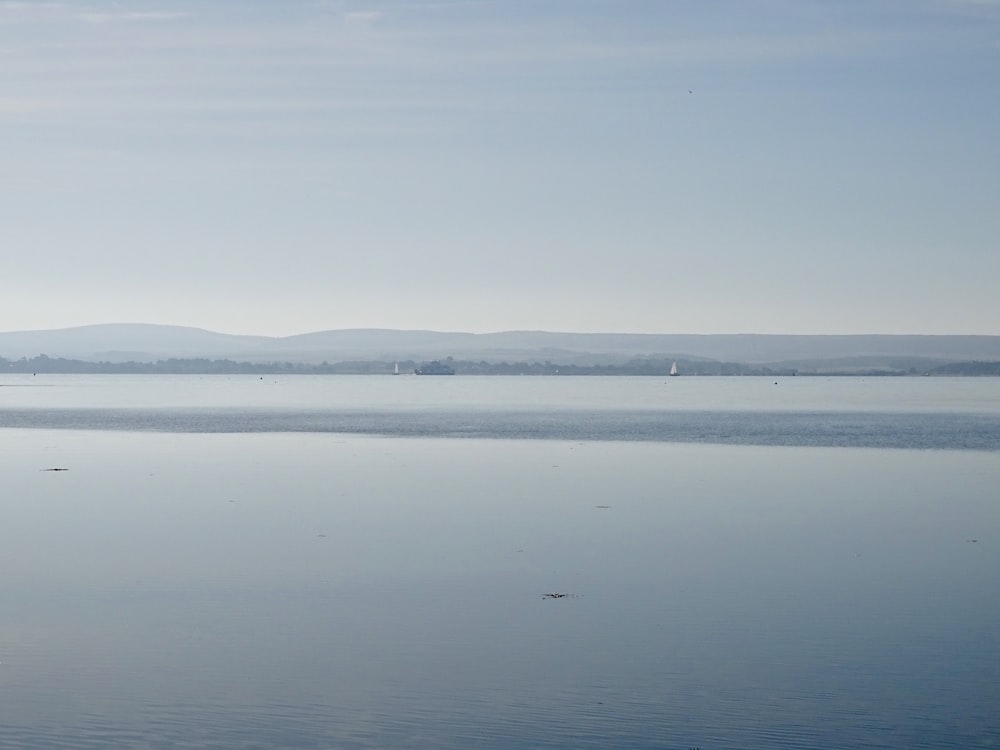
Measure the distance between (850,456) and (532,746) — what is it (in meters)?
28.6

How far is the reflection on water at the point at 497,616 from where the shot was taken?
9.82 metres

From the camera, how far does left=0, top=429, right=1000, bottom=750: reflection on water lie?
9.82 metres

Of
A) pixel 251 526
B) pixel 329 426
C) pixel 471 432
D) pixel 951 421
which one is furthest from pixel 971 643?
pixel 951 421

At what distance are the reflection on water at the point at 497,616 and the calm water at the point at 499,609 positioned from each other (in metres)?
0.04

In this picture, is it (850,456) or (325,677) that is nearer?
(325,677)

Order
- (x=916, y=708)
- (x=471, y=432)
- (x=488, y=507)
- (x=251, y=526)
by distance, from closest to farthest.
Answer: (x=916, y=708), (x=251, y=526), (x=488, y=507), (x=471, y=432)

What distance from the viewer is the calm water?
388 inches

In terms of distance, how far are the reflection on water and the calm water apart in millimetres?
40

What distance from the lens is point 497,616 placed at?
13508 mm

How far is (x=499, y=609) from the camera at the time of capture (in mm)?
13867

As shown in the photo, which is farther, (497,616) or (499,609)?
(499,609)

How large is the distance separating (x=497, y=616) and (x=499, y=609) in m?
0.36

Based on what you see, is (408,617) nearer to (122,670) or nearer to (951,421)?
(122,670)

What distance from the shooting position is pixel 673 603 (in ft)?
46.8
